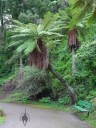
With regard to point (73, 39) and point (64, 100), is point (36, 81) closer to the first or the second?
point (64, 100)

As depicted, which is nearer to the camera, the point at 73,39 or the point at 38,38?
the point at 38,38

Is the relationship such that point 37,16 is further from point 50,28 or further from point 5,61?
point 50,28

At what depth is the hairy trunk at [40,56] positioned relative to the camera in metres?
19.9

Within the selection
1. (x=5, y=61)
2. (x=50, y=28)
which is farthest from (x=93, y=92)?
(x=5, y=61)

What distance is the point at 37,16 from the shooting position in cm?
3447

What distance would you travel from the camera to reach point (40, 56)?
20125 millimetres

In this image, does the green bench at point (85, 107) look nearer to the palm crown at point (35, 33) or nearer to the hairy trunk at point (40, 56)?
the hairy trunk at point (40, 56)

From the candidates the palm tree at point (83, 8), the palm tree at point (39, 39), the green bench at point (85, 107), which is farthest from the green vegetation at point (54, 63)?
the palm tree at point (83, 8)

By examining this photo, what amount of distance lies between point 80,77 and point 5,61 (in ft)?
53.0

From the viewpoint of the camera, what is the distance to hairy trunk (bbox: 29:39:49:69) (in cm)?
1994

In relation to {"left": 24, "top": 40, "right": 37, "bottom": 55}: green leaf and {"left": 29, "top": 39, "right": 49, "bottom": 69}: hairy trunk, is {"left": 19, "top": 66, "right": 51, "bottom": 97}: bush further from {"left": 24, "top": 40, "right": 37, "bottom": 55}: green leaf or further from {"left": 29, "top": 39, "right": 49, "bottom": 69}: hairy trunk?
{"left": 24, "top": 40, "right": 37, "bottom": 55}: green leaf

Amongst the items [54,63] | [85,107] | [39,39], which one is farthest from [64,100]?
[54,63]

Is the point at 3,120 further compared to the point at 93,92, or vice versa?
the point at 93,92

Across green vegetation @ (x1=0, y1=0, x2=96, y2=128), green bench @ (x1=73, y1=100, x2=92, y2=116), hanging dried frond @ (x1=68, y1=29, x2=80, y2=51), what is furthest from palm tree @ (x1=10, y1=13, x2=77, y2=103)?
green bench @ (x1=73, y1=100, x2=92, y2=116)
